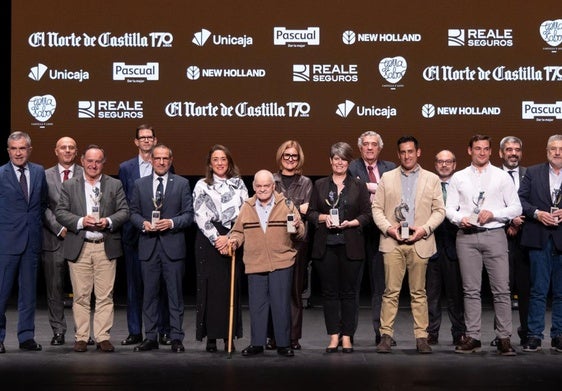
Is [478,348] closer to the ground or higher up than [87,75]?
closer to the ground

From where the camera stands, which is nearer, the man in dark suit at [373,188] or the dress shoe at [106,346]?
the dress shoe at [106,346]

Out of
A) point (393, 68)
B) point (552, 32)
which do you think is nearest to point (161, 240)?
point (393, 68)

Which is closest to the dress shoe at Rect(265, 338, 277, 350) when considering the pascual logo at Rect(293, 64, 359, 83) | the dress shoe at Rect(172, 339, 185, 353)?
the dress shoe at Rect(172, 339, 185, 353)

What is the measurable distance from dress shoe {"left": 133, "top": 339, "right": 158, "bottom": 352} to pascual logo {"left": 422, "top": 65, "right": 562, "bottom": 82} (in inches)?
149

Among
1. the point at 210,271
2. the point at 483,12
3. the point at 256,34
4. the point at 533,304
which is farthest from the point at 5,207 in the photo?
the point at 483,12

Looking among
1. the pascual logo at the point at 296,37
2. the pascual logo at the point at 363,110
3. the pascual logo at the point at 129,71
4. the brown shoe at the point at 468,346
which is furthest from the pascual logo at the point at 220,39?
the brown shoe at the point at 468,346

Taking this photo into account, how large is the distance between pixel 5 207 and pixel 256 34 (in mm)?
3112

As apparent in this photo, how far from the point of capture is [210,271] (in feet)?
22.9

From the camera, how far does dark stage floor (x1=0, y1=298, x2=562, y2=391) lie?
5.75 metres

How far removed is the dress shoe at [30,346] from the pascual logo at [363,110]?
358 centimetres

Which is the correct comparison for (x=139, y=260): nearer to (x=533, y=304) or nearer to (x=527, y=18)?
(x=533, y=304)

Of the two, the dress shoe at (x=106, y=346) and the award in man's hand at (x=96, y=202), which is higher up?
the award in man's hand at (x=96, y=202)

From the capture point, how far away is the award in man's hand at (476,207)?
6836mm

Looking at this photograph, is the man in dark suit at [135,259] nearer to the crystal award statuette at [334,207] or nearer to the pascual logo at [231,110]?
the crystal award statuette at [334,207]
